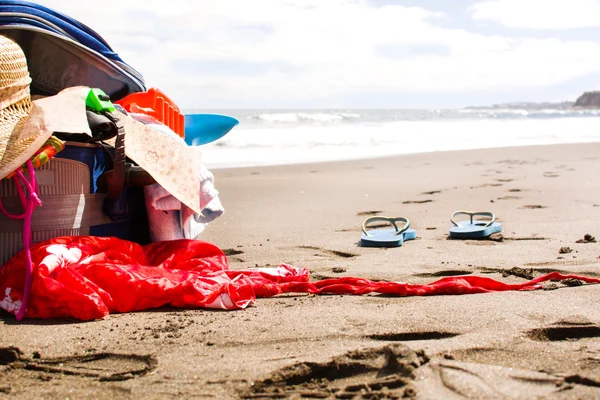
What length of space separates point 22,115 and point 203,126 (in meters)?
1.65

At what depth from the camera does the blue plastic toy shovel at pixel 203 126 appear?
408 cm

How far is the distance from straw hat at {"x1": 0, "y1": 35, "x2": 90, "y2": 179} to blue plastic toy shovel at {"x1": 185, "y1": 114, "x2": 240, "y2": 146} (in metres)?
1.42

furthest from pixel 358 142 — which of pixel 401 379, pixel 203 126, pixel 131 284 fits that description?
pixel 401 379

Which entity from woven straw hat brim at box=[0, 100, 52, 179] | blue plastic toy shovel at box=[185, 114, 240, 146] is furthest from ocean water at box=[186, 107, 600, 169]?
woven straw hat brim at box=[0, 100, 52, 179]

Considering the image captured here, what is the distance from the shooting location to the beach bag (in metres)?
2.75

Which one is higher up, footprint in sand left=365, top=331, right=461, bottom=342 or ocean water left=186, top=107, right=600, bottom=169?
ocean water left=186, top=107, right=600, bottom=169

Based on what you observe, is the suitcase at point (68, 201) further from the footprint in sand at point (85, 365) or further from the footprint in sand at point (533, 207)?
the footprint in sand at point (533, 207)

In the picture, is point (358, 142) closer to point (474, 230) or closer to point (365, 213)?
point (365, 213)

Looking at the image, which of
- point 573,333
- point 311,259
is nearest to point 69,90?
point 311,259

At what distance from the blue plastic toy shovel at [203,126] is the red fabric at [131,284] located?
1344mm

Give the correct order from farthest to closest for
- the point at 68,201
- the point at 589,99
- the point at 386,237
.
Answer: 1. the point at 589,99
2. the point at 386,237
3. the point at 68,201

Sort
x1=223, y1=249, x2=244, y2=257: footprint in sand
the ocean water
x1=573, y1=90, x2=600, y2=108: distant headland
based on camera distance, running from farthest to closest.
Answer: x1=573, y1=90, x2=600, y2=108: distant headland → the ocean water → x1=223, y1=249, x2=244, y2=257: footprint in sand

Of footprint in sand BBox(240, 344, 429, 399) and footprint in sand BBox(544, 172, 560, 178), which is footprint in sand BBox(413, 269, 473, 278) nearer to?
footprint in sand BBox(240, 344, 429, 399)

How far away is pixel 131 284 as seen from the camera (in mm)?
2508
